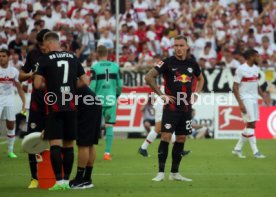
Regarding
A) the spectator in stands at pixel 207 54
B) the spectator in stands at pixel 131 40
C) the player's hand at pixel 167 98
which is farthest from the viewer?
the spectator in stands at pixel 131 40

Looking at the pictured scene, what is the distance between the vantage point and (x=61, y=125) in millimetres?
12266

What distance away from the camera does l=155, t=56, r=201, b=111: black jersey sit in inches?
551

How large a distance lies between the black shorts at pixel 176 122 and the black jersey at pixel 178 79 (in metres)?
0.09

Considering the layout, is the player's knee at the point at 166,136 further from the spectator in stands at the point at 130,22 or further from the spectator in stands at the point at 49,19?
the spectator in stands at the point at 130,22

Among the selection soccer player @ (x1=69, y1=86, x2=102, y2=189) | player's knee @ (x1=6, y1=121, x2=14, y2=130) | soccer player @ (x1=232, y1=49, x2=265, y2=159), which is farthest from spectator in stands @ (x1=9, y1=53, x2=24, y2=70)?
soccer player @ (x1=69, y1=86, x2=102, y2=189)

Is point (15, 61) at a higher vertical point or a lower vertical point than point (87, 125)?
higher

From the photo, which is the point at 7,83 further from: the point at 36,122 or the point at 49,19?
the point at 49,19

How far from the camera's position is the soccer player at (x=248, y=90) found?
19.0 metres

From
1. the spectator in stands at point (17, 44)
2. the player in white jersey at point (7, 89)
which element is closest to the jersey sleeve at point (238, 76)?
the player in white jersey at point (7, 89)

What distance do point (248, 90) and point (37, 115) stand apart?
24.6 feet

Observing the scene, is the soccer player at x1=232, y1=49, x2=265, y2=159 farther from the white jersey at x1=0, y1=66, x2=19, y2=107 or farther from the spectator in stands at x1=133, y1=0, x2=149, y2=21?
the spectator in stands at x1=133, y1=0, x2=149, y2=21

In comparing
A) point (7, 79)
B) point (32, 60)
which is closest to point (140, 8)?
point (7, 79)

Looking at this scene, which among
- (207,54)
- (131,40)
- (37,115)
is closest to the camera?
(37,115)

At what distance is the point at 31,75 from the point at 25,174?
2.74 metres
